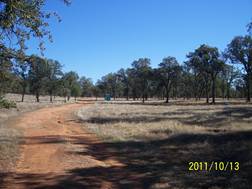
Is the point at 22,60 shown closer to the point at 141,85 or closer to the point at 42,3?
the point at 42,3

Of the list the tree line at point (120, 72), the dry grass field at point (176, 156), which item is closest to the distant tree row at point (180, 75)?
the tree line at point (120, 72)

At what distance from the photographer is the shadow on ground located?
10516 mm

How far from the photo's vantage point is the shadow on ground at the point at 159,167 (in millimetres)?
10516

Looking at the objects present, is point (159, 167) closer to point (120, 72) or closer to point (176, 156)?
point (176, 156)

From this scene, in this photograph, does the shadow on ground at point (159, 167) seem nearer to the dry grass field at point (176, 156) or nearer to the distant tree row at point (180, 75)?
the dry grass field at point (176, 156)

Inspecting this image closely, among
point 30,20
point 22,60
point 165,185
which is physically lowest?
point 165,185

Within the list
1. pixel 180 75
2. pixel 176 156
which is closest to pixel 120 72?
pixel 180 75

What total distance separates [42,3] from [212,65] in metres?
71.1

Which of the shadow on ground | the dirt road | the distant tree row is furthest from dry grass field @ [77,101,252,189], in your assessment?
the distant tree row

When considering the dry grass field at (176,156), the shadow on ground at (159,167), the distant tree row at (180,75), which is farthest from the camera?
the distant tree row at (180,75)

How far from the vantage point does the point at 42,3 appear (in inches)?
534

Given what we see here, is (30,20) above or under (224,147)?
above

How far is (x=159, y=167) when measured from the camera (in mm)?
12969

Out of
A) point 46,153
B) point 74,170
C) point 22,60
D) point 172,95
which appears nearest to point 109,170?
point 74,170
